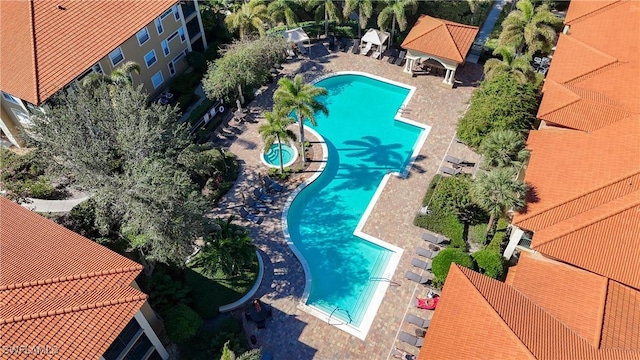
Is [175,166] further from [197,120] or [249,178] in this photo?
[197,120]

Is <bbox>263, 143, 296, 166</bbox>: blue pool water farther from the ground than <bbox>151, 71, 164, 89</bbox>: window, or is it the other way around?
<bbox>151, 71, 164, 89</bbox>: window

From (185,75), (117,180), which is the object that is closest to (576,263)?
(117,180)

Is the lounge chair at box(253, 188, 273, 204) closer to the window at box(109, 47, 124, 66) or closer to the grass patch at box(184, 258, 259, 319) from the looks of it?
the grass patch at box(184, 258, 259, 319)

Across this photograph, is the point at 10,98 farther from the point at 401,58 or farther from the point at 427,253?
the point at 401,58

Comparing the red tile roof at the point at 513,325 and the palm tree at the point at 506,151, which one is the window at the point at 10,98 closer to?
the red tile roof at the point at 513,325

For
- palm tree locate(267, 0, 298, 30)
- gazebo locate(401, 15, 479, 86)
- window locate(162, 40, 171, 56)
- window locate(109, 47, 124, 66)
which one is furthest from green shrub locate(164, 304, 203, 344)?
palm tree locate(267, 0, 298, 30)

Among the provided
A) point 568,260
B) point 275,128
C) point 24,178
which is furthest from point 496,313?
point 24,178
